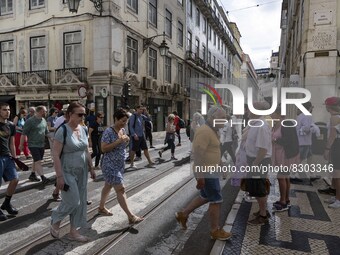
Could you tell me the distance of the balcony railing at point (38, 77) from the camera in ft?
56.1

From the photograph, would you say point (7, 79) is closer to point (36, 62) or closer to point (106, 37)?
point (36, 62)

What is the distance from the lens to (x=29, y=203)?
514 cm

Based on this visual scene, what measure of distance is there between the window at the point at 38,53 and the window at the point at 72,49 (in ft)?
5.01

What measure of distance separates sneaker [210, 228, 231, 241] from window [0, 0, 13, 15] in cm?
2035

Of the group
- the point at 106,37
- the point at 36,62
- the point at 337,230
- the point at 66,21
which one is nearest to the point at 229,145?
the point at 337,230

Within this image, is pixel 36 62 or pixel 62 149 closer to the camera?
pixel 62 149

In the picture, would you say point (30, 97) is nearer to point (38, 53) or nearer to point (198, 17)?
point (38, 53)

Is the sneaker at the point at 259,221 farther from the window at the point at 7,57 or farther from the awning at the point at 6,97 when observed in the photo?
the window at the point at 7,57

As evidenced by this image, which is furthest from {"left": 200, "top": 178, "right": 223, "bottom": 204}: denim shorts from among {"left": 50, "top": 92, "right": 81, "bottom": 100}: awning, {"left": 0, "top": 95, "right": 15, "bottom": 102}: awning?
{"left": 0, "top": 95, "right": 15, "bottom": 102}: awning

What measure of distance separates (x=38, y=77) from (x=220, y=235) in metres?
16.6

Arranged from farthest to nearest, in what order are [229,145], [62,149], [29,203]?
[229,145] → [29,203] → [62,149]

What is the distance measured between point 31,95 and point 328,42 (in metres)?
16.0

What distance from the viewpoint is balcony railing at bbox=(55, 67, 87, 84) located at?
638 inches

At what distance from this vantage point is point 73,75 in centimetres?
1620
